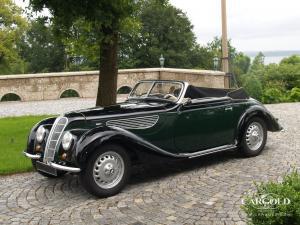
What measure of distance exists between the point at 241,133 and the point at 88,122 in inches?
123

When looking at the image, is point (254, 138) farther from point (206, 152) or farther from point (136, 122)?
point (136, 122)

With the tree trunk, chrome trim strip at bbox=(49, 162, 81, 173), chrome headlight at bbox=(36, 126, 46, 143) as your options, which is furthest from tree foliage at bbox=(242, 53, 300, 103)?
chrome trim strip at bbox=(49, 162, 81, 173)

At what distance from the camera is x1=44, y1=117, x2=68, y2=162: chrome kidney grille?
646 centimetres

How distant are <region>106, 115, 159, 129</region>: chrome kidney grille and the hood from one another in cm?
14

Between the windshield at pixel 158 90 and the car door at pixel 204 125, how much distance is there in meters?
0.35

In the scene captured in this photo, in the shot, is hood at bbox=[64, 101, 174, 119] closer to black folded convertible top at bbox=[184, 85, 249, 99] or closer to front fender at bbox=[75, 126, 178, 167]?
front fender at bbox=[75, 126, 178, 167]

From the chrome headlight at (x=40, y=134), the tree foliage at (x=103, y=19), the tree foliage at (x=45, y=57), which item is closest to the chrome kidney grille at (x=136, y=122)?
the chrome headlight at (x=40, y=134)

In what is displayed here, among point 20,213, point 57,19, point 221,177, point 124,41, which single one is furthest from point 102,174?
point 124,41

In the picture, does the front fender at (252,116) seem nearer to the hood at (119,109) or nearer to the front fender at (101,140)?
the hood at (119,109)

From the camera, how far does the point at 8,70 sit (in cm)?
5866

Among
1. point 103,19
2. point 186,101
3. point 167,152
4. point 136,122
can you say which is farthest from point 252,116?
point 103,19

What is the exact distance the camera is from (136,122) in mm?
6867

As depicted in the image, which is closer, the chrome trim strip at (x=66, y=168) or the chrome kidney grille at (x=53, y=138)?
the chrome trim strip at (x=66, y=168)

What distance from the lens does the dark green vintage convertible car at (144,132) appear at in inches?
246
